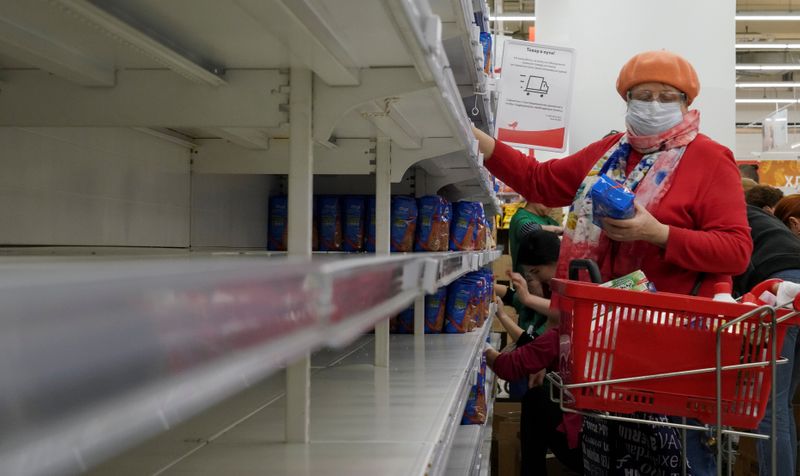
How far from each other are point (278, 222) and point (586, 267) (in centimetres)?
136

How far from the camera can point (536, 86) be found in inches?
201

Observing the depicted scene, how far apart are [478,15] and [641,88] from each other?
1.21 meters

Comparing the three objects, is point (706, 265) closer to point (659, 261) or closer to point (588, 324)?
point (659, 261)

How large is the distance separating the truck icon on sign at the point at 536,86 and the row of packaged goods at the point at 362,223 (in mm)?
2013

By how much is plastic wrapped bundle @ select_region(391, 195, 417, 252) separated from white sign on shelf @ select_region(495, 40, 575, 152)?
209 centimetres

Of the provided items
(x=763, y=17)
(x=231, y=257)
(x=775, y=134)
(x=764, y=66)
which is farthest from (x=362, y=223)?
(x=764, y=66)

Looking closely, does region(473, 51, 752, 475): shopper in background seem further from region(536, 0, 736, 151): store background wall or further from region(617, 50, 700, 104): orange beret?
region(536, 0, 736, 151): store background wall

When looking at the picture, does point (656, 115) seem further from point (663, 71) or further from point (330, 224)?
point (330, 224)

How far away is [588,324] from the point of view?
1.93 m

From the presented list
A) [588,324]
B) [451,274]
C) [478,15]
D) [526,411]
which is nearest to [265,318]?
[588,324]

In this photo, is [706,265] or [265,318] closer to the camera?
[265,318]

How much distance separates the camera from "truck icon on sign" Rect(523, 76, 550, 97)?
5090mm

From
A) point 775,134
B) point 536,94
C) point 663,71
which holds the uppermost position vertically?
point 775,134

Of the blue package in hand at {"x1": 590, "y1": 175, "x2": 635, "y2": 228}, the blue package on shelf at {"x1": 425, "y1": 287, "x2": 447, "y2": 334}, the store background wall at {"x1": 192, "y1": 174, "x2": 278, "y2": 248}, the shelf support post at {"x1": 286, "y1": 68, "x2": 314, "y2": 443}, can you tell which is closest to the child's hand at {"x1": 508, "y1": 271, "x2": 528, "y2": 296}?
the blue package on shelf at {"x1": 425, "y1": 287, "x2": 447, "y2": 334}
